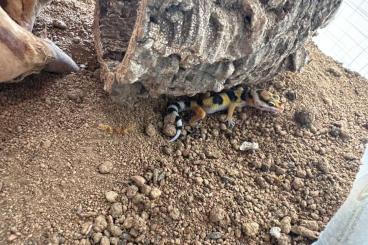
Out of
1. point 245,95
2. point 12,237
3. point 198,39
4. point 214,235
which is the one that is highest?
point 198,39

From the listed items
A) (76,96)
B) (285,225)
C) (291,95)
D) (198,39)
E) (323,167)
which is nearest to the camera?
(198,39)

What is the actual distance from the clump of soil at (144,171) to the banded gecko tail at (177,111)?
0.09ft

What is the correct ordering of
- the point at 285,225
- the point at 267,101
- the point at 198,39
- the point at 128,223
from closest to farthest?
the point at 198,39 → the point at 128,223 → the point at 285,225 → the point at 267,101

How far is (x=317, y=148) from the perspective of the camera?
1.66 m

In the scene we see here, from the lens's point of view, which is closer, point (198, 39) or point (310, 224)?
point (198, 39)

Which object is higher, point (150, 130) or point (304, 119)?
point (304, 119)

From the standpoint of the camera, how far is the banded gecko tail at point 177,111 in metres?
1.55

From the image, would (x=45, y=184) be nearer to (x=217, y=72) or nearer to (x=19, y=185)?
(x=19, y=185)

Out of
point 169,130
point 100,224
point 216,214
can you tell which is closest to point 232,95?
point 169,130

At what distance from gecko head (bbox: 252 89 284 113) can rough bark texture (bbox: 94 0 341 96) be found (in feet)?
0.65

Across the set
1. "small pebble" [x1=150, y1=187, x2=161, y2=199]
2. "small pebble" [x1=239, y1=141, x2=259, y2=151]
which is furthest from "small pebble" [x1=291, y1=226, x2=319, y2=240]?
"small pebble" [x1=150, y1=187, x2=161, y2=199]

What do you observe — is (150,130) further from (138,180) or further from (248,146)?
(248,146)

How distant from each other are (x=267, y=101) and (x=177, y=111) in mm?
377

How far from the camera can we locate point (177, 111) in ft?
5.30
